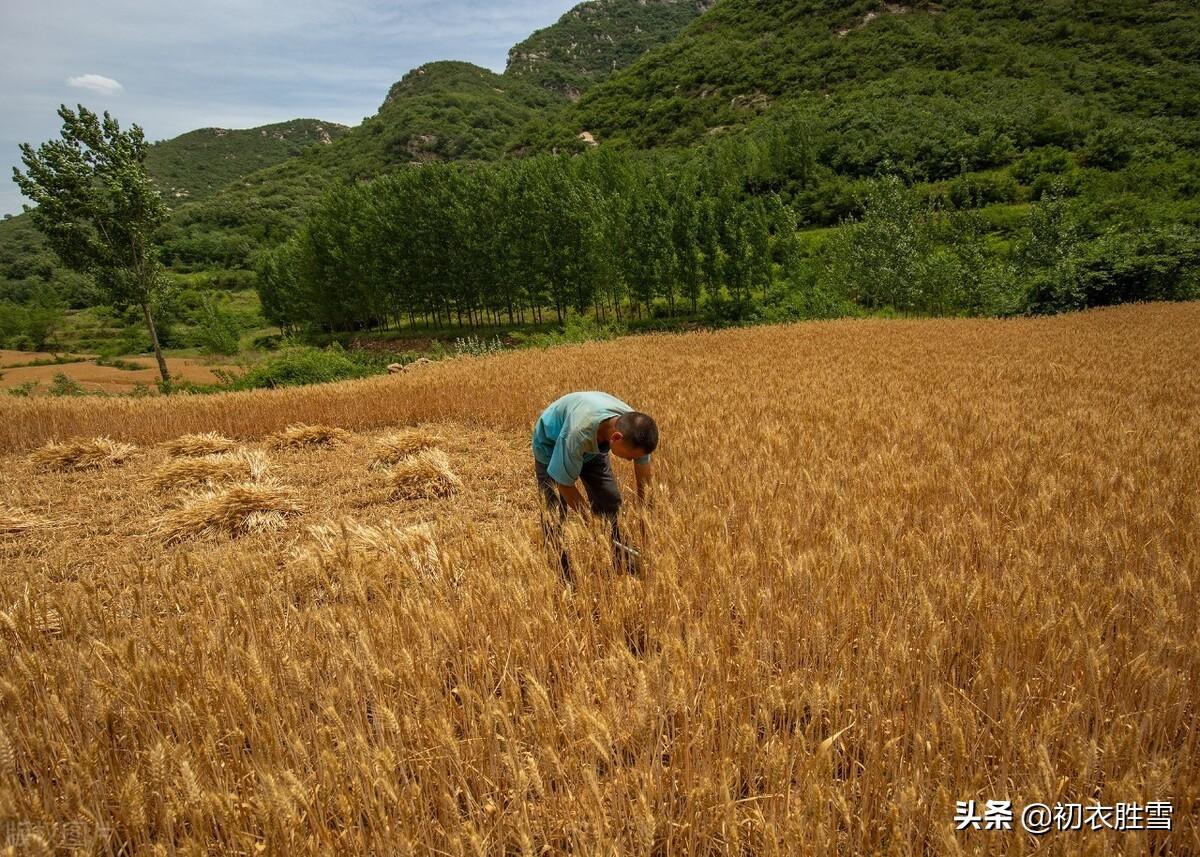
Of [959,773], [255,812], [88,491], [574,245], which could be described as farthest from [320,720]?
[574,245]

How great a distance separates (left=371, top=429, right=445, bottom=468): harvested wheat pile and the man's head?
16.5 ft

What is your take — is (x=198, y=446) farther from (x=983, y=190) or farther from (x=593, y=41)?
(x=593, y=41)

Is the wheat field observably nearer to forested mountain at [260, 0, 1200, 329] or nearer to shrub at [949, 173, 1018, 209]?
forested mountain at [260, 0, 1200, 329]

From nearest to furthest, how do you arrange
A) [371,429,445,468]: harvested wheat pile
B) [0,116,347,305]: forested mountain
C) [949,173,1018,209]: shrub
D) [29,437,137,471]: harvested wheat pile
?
[371,429,445,468]: harvested wheat pile
[29,437,137,471]: harvested wheat pile
[949,173,1018,209]: shrub
[0,116,347,305]: forested mountain

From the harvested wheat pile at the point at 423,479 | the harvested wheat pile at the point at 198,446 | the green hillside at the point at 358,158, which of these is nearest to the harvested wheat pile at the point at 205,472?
the harvested wheat pile at the point at 198,446

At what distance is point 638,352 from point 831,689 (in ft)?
51.2

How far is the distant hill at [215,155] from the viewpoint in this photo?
13662 centimetres

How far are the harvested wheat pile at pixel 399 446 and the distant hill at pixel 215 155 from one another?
160913 millimetres

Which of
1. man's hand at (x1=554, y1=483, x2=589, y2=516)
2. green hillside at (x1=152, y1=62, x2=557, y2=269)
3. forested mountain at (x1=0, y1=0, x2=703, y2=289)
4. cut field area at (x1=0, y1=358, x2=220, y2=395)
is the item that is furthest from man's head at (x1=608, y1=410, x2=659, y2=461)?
forested mountain at (x1=0, y1=0, x2=703, y2=289)

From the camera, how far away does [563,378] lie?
12.3 meters

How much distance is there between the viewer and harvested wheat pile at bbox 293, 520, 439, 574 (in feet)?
12.5

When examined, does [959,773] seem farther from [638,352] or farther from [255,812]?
[638,352]

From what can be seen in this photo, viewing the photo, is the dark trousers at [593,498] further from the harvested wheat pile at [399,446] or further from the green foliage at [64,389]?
the green foliage at [64,389]

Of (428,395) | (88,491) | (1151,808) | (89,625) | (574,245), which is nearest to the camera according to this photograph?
(1151,808)
